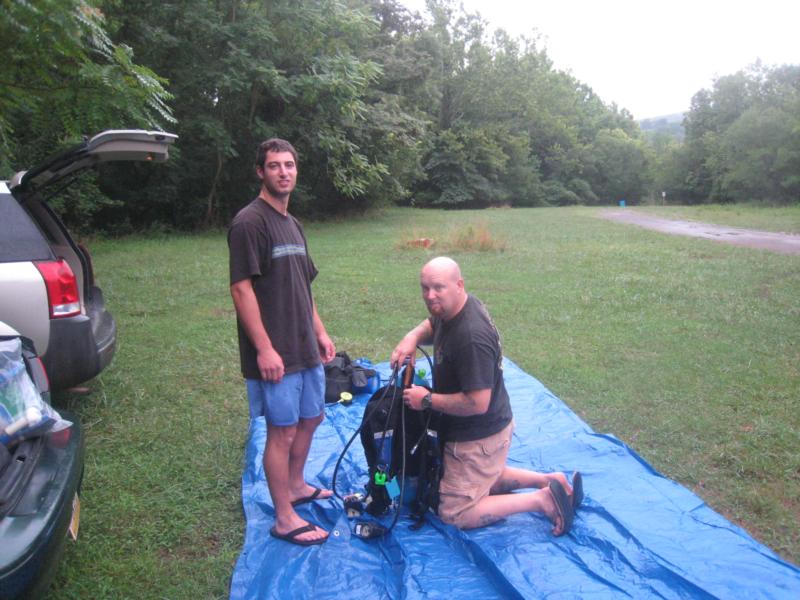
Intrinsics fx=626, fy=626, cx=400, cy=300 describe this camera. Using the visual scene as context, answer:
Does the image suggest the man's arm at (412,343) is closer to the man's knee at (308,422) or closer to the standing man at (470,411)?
→ the standing man at (470,411)

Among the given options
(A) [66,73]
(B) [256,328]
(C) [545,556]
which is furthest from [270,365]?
(A) [66,73]

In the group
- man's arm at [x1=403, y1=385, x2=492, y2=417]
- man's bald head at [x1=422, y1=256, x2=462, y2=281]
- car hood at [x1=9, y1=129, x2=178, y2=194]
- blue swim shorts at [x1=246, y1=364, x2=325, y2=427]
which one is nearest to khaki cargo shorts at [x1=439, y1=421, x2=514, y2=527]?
man's arm at [x1=403, y1=385, x2=492, y2=417]

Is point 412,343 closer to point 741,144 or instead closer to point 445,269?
point 445,269

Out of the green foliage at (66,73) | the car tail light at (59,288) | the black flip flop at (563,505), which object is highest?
the green foliage at (66,73)

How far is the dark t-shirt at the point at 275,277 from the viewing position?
2666 mm

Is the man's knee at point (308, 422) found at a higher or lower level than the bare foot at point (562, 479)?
higher

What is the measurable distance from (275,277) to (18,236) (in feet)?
6.59

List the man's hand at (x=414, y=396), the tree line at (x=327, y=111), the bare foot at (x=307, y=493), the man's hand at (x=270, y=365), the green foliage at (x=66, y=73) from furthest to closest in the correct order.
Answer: the tree line at (x=327, y=111)
the green foliage at (x=66, y=73)
the bare foot at (x=307, y=493)
the man's hand at (x=414, y=396)
the man's hand at (x=270, y=365)

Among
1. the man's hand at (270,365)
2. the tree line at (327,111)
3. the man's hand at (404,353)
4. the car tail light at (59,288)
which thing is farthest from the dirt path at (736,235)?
the car tail light at (59,288)

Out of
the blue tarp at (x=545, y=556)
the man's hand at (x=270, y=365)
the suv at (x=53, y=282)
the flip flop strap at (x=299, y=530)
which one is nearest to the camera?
the blue tarp at (x=545, y=556)

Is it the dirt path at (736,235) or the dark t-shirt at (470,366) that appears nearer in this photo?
the dark t-shirt at (470,366)

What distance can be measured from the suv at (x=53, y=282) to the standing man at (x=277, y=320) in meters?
1.62

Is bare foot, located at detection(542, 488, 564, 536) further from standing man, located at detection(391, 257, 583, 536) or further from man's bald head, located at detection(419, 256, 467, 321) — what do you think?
man's bald head, located at detection(419, 256, 467, 321)

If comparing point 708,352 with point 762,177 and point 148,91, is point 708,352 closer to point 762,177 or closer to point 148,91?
point 148,91
